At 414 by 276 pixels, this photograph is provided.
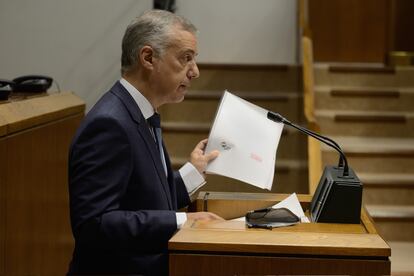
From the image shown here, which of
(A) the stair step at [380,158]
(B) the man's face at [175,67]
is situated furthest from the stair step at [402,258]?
(B) the man's face at [175,67]

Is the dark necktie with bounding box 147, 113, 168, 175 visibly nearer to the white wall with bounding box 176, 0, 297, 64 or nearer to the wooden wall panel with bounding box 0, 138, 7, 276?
the wooden wall panel with bounding box 0, 138, 7, 276

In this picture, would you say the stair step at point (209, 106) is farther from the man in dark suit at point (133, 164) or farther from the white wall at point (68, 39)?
the man in dark suit at point (133, 164)

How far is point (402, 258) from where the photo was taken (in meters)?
3.94

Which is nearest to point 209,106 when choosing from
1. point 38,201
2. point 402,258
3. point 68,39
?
point 68,39

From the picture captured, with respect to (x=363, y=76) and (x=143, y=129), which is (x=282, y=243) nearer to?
(x=143, y=129)

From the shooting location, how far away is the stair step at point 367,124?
5184mm

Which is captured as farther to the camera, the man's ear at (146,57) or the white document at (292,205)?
the white document at (292,205)

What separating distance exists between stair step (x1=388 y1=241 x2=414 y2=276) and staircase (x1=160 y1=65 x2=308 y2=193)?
75cm

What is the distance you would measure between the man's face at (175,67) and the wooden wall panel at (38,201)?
0.60 metres

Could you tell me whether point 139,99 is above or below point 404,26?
above

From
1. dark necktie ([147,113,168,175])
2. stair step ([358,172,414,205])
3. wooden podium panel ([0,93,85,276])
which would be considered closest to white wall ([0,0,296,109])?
stair step ([358,172,414,205])

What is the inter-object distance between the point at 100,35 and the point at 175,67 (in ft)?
13.8

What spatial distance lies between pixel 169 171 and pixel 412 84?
393 cm

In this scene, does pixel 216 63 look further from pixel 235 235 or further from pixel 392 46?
pixel 235 235
